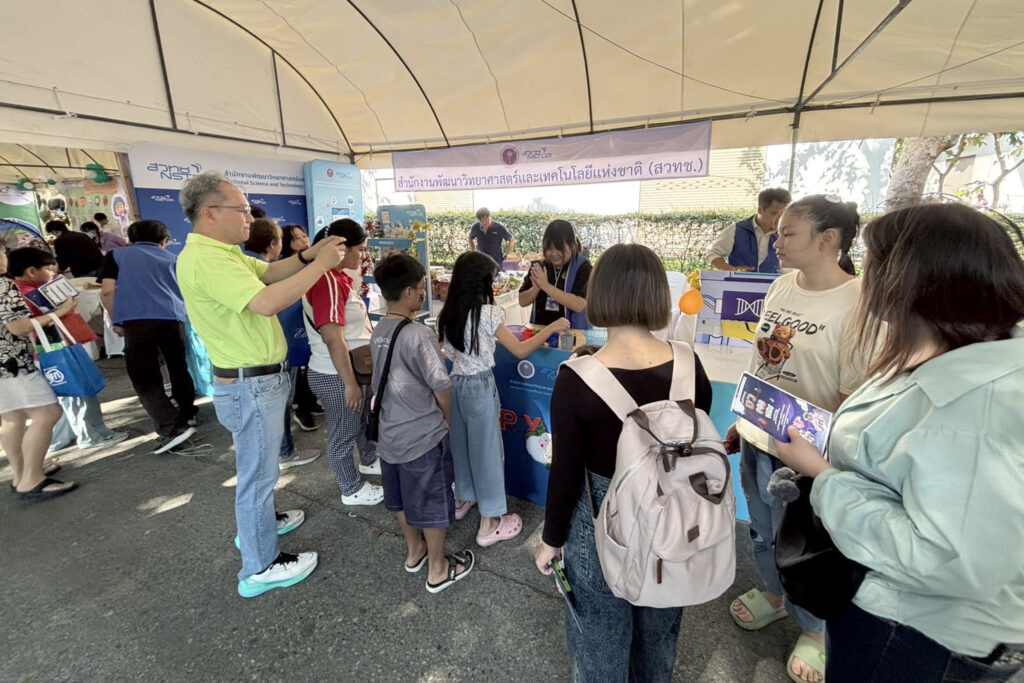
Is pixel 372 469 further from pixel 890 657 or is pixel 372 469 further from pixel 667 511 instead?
pixel 890 657

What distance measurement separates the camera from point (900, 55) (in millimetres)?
3873

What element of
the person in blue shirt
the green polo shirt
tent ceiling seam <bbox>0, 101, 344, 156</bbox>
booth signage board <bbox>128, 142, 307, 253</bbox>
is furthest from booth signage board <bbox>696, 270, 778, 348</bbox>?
tent ceiling seam <bbox>0, 101, 344, 156</bbox>

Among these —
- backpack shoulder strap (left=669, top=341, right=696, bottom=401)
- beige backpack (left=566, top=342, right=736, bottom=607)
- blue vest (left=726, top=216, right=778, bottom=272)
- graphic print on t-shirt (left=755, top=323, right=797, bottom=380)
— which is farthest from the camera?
blue vest (left=726, top=216, right=778, bottom=272)

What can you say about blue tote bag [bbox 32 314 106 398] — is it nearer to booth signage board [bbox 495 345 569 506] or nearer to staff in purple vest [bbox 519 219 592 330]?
booth signage board [bbox 495 345 569 506]

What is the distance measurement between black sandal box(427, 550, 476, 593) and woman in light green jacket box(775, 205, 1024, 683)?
1.74 meters

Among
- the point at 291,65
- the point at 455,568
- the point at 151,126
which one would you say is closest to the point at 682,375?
the point at 455,568

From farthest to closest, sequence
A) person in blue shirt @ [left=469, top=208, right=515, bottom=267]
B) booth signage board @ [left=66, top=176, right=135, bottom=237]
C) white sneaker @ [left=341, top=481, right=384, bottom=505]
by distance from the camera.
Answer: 1. booth signage board @ [left=66, top=176, right=135, bottom=237]
2. person in blue shirt @ [left=469, top=208, right=515, bottom=267]
3. white sneaker @ [left=341, top=481, right=384, bottom=505]

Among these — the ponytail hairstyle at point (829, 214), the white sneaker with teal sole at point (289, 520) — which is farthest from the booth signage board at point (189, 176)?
the ponytail hairstyle at point (829, 214)

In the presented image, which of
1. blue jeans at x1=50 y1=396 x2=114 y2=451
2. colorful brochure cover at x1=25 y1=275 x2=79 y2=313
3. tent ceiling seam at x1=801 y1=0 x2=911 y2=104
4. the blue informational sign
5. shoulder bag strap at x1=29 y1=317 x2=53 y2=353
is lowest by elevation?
blue jeans at x1=50 y1=396 x2=114 y2=451

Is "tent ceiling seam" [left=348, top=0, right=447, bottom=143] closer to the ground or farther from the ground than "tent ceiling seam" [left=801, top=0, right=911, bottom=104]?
farther from the ground

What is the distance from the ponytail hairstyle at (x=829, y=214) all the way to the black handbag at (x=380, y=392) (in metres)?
1.68

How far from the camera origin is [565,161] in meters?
5.76

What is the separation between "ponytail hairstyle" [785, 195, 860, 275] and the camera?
1.67 m

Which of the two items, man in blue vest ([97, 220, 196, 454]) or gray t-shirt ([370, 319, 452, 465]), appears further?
man in blue vest ([97, 220, 196, 454])
